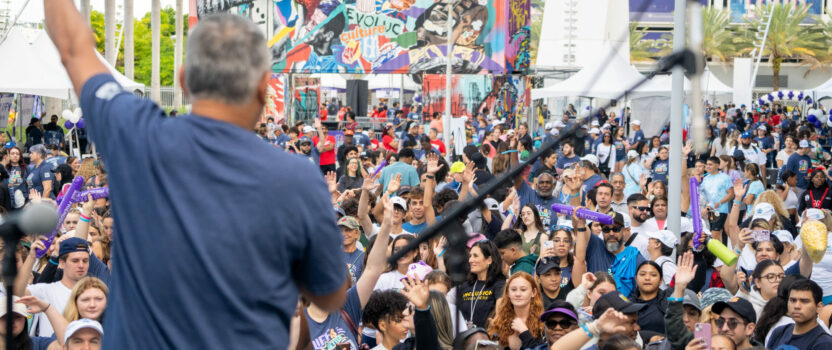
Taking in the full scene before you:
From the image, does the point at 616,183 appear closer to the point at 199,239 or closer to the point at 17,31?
the point at 199,239

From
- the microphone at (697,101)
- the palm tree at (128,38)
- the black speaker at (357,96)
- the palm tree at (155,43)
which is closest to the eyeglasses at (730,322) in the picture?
the microphone at (697,101)

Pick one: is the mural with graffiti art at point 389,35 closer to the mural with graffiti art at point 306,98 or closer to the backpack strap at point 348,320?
the mural with graffiti art at point 306,98

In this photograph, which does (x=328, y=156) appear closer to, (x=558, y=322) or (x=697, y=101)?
(x=558, y=322)

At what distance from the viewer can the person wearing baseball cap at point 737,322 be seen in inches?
251

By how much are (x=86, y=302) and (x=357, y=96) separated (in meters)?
39.6

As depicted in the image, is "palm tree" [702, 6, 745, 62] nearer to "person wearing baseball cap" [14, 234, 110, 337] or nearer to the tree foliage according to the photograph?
the tree foliage

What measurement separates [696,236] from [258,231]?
7.16 meters

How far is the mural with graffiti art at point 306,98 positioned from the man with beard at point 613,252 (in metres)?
26.4

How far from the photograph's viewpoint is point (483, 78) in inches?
1297

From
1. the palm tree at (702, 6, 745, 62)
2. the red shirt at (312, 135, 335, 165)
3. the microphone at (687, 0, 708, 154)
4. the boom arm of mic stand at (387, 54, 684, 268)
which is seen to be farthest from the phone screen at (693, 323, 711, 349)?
the palm tree at (702, 6, 745, 62)

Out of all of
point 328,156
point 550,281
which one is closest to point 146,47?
point 328,156

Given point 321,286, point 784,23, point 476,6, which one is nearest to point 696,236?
point 321,286

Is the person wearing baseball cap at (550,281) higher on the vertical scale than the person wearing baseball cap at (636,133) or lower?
lower

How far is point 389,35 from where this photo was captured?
32062mm
